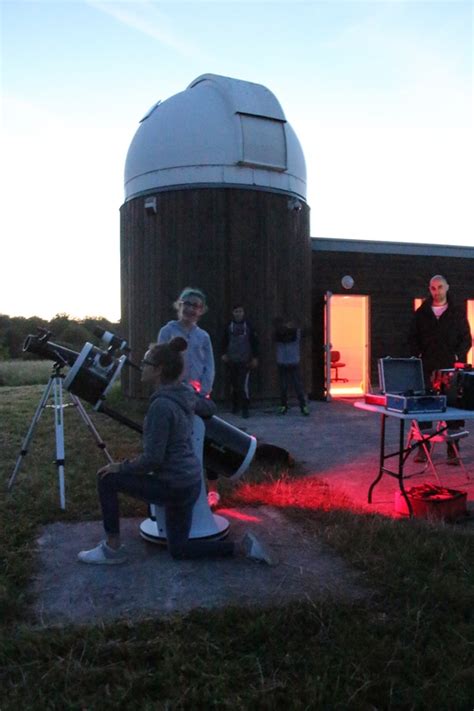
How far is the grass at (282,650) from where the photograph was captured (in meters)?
2.30

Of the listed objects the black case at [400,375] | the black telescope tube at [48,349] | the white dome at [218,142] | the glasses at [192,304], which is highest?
the white dome at [218,142]

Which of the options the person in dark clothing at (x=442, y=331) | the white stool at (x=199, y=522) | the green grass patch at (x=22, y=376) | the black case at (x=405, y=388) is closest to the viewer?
the white stool at (x=199, y=522)

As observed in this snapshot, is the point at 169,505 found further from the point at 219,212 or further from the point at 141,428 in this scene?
the point at 219,212

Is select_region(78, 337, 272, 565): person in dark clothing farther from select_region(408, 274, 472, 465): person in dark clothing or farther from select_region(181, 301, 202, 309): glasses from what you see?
select_region(408, 274, 472, 465): person in dark clothing

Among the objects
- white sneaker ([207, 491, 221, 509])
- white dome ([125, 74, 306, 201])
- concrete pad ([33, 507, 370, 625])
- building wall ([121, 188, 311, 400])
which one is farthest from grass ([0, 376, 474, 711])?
white dome ([125, 74, 306, 201])

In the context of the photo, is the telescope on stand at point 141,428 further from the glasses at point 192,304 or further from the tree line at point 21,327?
the tree line at point 21,327

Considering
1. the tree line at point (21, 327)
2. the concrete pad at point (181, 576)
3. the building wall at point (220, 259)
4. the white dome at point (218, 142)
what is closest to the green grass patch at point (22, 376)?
the tree line at point (21, 327)

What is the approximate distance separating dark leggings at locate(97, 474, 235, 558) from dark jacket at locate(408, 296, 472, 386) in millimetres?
3549

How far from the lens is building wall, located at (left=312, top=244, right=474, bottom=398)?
13.1m

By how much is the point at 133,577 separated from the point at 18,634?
76 cm

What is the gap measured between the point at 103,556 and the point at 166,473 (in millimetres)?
591

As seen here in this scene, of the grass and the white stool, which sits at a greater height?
the white stool

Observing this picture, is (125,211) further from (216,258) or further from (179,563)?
(179,563)

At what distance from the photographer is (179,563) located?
3.55 m
